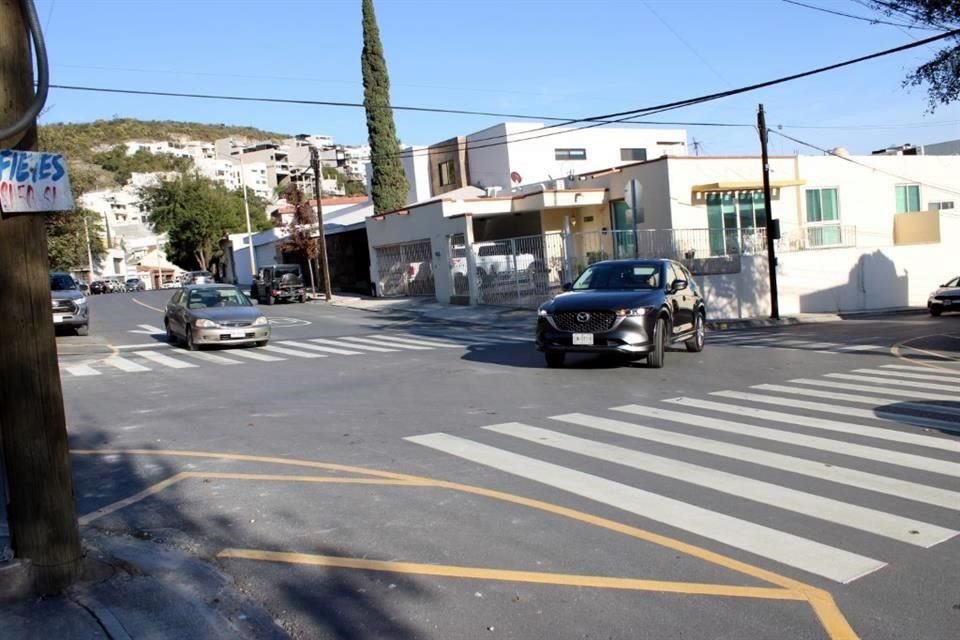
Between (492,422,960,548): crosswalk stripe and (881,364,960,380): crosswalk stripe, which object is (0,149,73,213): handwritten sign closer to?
(492,422,960,548): crosswalk stripe

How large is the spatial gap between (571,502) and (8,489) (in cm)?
371

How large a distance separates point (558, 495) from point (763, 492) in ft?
5.12

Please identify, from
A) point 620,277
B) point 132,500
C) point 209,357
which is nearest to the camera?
point 132,500

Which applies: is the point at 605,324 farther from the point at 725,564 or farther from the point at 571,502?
the point at 725,564

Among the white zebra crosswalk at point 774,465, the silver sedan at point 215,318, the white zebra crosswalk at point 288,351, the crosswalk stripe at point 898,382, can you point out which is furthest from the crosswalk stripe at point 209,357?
the crosswalk stripe at point 898,382

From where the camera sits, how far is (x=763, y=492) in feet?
21.1

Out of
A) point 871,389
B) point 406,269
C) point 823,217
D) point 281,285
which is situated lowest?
point 871,389

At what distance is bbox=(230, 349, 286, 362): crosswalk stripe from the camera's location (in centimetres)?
1731

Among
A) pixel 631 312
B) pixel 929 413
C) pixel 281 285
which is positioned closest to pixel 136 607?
pixel 929 413

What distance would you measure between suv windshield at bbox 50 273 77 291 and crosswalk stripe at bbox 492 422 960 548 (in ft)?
65.7

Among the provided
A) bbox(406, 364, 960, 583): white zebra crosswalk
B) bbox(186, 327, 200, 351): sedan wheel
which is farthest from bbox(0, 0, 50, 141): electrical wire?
bbox(186, 327, 200, 351): sedan wheel

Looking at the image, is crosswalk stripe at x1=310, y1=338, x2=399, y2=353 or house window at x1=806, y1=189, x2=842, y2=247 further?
house window at x1=806, y1=189, x2=842, y2=247

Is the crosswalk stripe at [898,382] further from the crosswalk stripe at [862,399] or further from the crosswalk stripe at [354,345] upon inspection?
the crosswalk stripe at [354,345]

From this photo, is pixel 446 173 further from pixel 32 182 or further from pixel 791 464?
pixel 32 182
